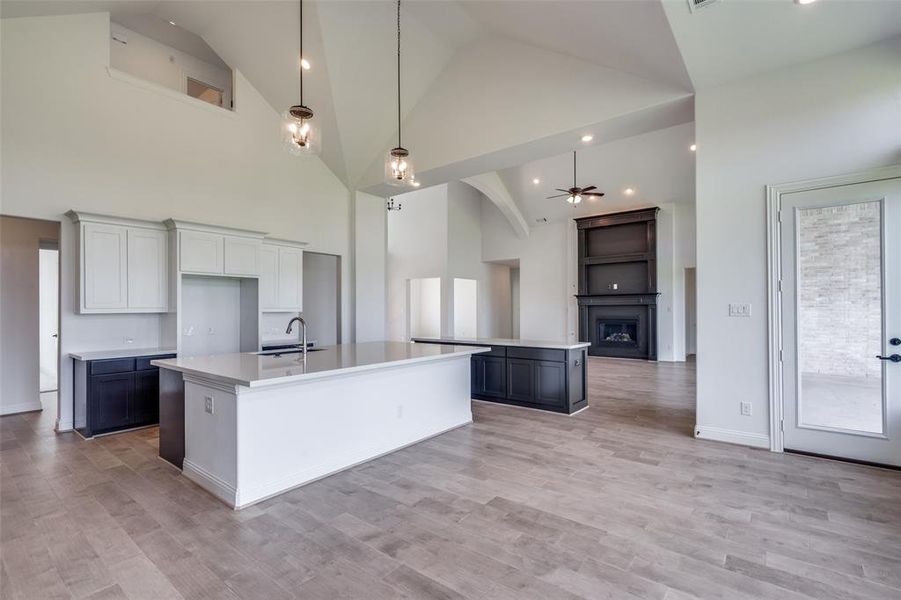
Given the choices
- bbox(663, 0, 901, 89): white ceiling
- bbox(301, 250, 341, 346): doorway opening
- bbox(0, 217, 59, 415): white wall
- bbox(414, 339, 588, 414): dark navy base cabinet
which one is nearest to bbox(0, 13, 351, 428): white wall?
bbox(0, 217, 59, 415): white wall

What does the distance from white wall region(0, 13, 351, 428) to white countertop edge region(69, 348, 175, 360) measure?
0.15 metres

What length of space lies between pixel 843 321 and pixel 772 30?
2.42 metres

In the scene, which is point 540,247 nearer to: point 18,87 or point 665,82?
point 665,82

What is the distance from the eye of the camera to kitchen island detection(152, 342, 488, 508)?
280 cm

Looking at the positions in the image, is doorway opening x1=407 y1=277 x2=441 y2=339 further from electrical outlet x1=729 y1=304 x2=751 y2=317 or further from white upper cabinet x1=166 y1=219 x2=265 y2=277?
electrical outlet x1=729 y1=304 x2=751 y2=317

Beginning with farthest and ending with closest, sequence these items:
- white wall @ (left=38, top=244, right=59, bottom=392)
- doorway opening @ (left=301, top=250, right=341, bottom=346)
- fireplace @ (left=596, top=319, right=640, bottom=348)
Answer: fireplace @ (left=596, top=319, right=640, bottom=348), doorway opening @ (left=301, top=250, right=341, bottom=346), white wall @ (left=38, top=244, right=59, bottom=392)

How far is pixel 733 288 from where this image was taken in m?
3.93

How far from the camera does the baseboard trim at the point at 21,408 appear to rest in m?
5.12

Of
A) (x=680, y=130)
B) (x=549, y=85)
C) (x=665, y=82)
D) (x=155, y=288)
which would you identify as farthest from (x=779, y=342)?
(x=155, y=288)

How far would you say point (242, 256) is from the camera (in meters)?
5.49

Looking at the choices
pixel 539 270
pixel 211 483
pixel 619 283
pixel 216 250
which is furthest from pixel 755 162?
pixel 539 270

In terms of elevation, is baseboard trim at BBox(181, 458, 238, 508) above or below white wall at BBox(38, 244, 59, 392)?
below

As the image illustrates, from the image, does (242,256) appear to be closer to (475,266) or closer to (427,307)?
(475,266)

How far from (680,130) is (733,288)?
5441 mm
